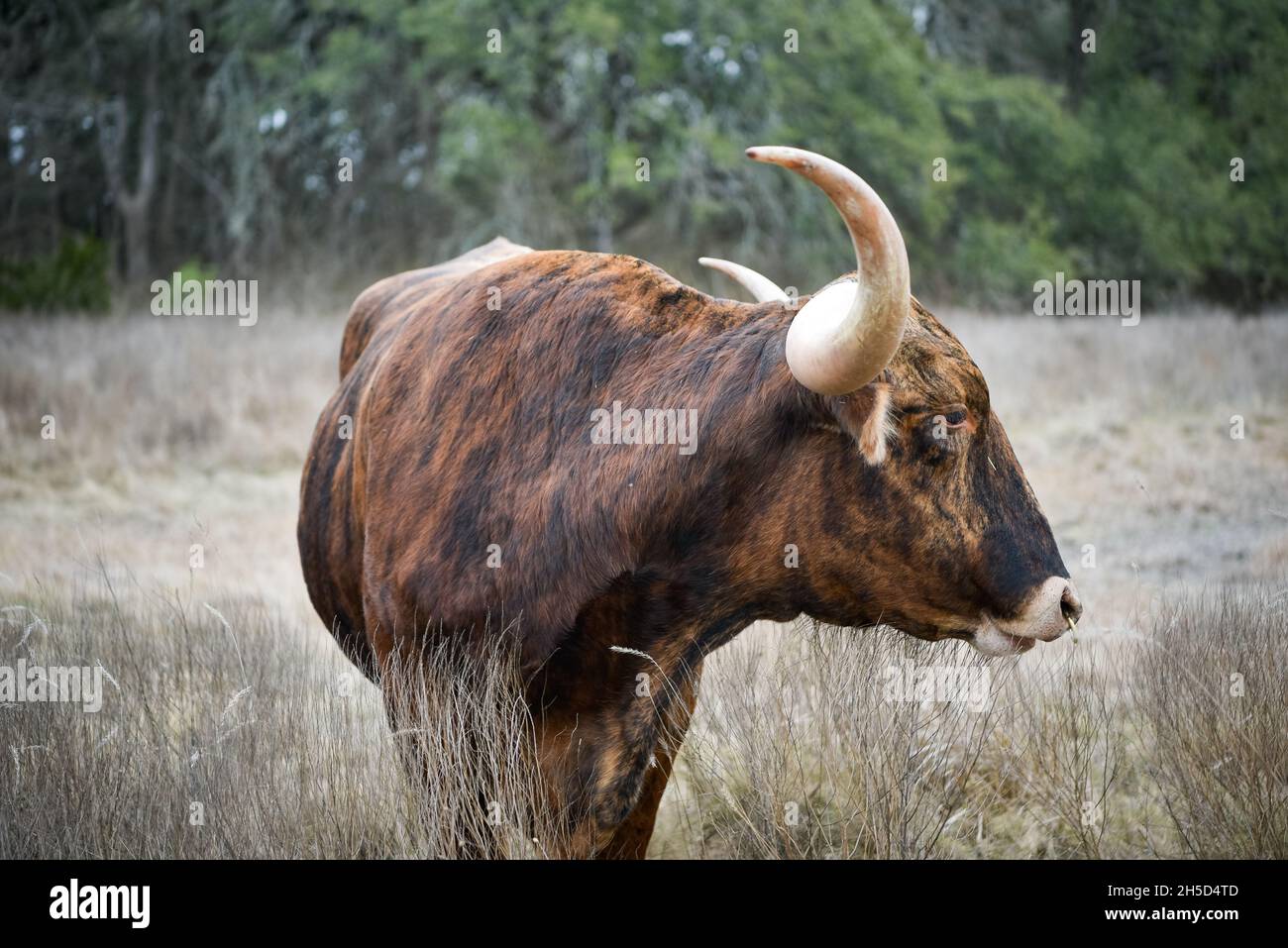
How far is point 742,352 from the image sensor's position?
3.14 metres

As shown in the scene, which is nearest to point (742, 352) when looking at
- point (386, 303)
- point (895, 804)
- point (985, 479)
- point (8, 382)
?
point (985, 479)

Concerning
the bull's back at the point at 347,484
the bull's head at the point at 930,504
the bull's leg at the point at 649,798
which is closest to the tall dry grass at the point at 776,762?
the bull's leg at the point at 649,798

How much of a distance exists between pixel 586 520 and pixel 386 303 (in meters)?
2.43

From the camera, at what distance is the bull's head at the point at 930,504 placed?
9.39ft

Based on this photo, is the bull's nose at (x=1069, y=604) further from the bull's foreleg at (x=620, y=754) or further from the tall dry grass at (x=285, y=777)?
the tall dry grass at (x=285, y=777)

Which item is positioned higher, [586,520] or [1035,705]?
[586,520]

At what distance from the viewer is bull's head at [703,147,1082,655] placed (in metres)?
2.86

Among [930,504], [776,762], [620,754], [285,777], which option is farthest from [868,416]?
[285,777]

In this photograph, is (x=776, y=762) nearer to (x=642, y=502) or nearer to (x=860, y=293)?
(x=642, y=502)

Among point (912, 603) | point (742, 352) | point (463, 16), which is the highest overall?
point (463, 16)

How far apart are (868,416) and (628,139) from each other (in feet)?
54.3

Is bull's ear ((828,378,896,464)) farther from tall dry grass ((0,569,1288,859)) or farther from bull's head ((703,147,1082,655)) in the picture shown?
tall dry grass ((0,569,1288,859))
